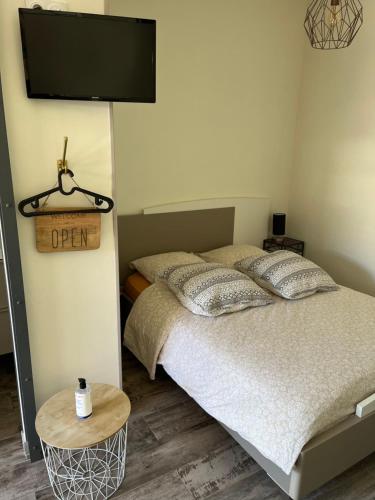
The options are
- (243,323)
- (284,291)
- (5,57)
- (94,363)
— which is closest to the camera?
(5,57)

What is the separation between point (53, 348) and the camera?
187 cm

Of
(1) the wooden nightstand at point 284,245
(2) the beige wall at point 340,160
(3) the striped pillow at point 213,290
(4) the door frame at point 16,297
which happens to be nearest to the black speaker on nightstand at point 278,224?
(1) the wooden nightstand at point 284,245

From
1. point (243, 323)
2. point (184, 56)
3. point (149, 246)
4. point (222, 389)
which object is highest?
point (184, 56)

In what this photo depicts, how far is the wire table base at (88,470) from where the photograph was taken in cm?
176

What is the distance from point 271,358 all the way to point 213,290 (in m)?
0.58

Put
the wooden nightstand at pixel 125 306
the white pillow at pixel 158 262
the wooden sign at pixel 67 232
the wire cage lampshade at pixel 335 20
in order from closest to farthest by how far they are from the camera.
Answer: the wooden sign at pixel 67 232, the wire cage lampshade at pixel 335 20, the white pillow at pixel 158 262, the wooden nightstand at pixel 125 306

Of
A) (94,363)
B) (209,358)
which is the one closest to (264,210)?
(209,358)

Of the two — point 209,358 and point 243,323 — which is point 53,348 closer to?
point 209,358

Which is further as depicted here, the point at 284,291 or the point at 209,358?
the point at 284,291

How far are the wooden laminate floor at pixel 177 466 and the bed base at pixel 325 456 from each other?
17 centimetres

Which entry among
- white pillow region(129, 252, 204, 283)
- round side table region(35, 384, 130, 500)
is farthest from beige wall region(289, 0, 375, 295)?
round side table region(35, 384, 130, 500)

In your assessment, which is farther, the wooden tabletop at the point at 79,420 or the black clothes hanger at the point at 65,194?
the black clothes hanger at the point at 65,194

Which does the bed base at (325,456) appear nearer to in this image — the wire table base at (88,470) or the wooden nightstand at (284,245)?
the wire table base at (88,470)

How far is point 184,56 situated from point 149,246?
1.42 m
